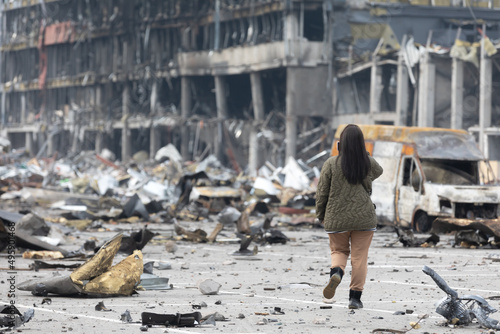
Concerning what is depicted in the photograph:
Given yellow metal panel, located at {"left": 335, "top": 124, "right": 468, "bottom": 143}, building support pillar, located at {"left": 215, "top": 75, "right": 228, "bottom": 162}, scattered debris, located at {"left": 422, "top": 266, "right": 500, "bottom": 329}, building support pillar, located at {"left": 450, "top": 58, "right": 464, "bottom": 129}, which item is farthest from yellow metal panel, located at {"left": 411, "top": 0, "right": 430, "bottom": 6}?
scattered debris, located at {"left": 422, "top": 266, "right": 500, "bottom": 329}

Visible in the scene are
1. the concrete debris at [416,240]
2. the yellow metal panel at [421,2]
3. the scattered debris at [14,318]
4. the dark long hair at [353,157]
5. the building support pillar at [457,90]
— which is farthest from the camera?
the yellow metal panel at [421,2]

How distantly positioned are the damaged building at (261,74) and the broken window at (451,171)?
2275 cm

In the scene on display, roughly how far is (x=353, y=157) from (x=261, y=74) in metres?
54.0

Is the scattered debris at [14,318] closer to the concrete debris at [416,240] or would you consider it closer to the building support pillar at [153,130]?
the concrete debris at [416,240]

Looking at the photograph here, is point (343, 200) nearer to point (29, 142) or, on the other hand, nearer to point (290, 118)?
point (290, 118)

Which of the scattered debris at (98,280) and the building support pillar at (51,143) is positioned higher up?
the scattered debris at (98,280)

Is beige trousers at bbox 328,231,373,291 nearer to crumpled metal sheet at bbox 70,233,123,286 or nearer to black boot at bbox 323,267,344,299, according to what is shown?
black boot at bbox 323,267,344,299

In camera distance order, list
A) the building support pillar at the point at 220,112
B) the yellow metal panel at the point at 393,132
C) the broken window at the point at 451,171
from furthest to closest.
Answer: the building support pillar at the point at 220,112
the yellow metal panel at the point at 393,132
the broken window at the point at 451,171

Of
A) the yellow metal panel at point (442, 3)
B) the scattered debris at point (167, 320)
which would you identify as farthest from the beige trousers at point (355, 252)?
the yellow metal panel at point (442, 3)

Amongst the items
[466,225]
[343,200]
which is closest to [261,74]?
[466,225]

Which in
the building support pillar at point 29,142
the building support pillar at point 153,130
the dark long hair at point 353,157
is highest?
the dark long hair at point 353,157

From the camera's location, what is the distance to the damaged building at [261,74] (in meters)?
50.6

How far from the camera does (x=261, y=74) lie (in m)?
63.9

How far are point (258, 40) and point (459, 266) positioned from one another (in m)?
48.6
